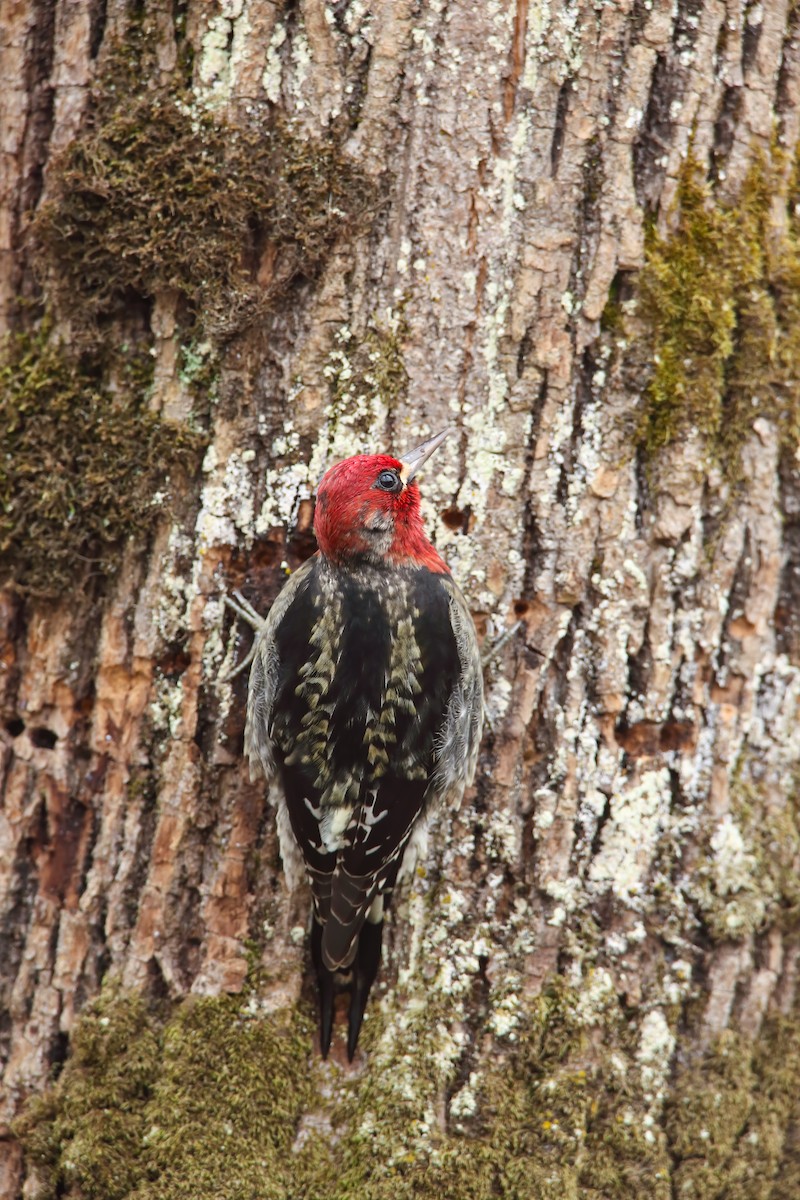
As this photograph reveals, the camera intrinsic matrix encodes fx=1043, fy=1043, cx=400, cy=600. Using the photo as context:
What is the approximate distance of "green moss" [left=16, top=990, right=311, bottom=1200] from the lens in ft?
9.70

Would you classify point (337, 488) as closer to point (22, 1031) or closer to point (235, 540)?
point (235, 540)

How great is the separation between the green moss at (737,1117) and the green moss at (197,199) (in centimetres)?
274

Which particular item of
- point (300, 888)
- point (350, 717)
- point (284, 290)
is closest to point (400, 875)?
point (300, 888)

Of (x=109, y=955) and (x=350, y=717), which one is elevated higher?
(x=350, y=717)

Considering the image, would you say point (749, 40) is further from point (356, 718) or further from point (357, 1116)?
point (357, 1116)

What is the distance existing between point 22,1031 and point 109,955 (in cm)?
36

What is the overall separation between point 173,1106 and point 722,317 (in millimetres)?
2925

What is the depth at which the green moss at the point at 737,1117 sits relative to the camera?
3.16m

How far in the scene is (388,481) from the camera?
315 cm

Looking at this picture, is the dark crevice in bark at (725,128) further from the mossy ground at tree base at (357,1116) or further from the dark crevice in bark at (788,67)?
the mossy ground at tree base at (357,1116)

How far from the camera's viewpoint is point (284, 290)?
125 inches

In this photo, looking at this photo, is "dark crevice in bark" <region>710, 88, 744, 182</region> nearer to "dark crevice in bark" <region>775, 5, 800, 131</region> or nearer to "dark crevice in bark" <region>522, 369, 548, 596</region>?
"dark crevice in bark" <region>775, 5, 800, 131</region>

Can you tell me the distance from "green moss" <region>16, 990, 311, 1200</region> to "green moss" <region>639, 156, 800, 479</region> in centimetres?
219

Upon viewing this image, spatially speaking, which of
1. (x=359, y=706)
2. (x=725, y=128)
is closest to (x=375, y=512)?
(x=359, y=706)
